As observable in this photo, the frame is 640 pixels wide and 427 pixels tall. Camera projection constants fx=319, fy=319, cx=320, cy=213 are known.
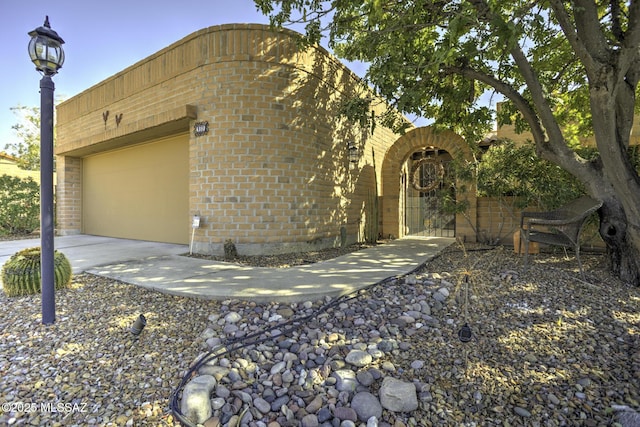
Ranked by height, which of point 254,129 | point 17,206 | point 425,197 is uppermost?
point 254,129

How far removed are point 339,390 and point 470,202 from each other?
6.35 metres

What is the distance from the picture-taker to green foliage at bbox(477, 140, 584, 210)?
18.3 feet

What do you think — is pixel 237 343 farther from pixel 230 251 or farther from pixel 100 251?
pixel 100 251

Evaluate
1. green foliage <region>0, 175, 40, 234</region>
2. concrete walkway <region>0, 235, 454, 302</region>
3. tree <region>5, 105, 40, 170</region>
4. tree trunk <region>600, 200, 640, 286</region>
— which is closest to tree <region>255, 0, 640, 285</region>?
tree trunk <region>600, 200, 640, 286</region>

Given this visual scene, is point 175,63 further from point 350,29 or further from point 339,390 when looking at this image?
point 339,390

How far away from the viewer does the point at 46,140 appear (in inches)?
125

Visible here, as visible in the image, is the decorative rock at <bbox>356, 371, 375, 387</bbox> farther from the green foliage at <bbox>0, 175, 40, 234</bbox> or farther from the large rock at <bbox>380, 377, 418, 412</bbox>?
the green foliage at <bbox>0, 175, 40, 234</bbox>

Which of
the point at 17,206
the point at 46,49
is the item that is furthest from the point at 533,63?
the point at 17,206

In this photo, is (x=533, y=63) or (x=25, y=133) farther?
(x=25, y=133)

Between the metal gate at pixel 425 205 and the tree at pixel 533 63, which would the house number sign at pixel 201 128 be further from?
the metal gate at pixel 425 205

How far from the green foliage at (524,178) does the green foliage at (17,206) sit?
1309 centimetres

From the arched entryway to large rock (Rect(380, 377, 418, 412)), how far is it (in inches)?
229

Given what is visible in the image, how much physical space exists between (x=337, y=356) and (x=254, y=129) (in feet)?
14.8

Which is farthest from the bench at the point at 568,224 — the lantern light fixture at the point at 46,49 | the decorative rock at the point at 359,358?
the lantern light fixture at the point at 46,49
